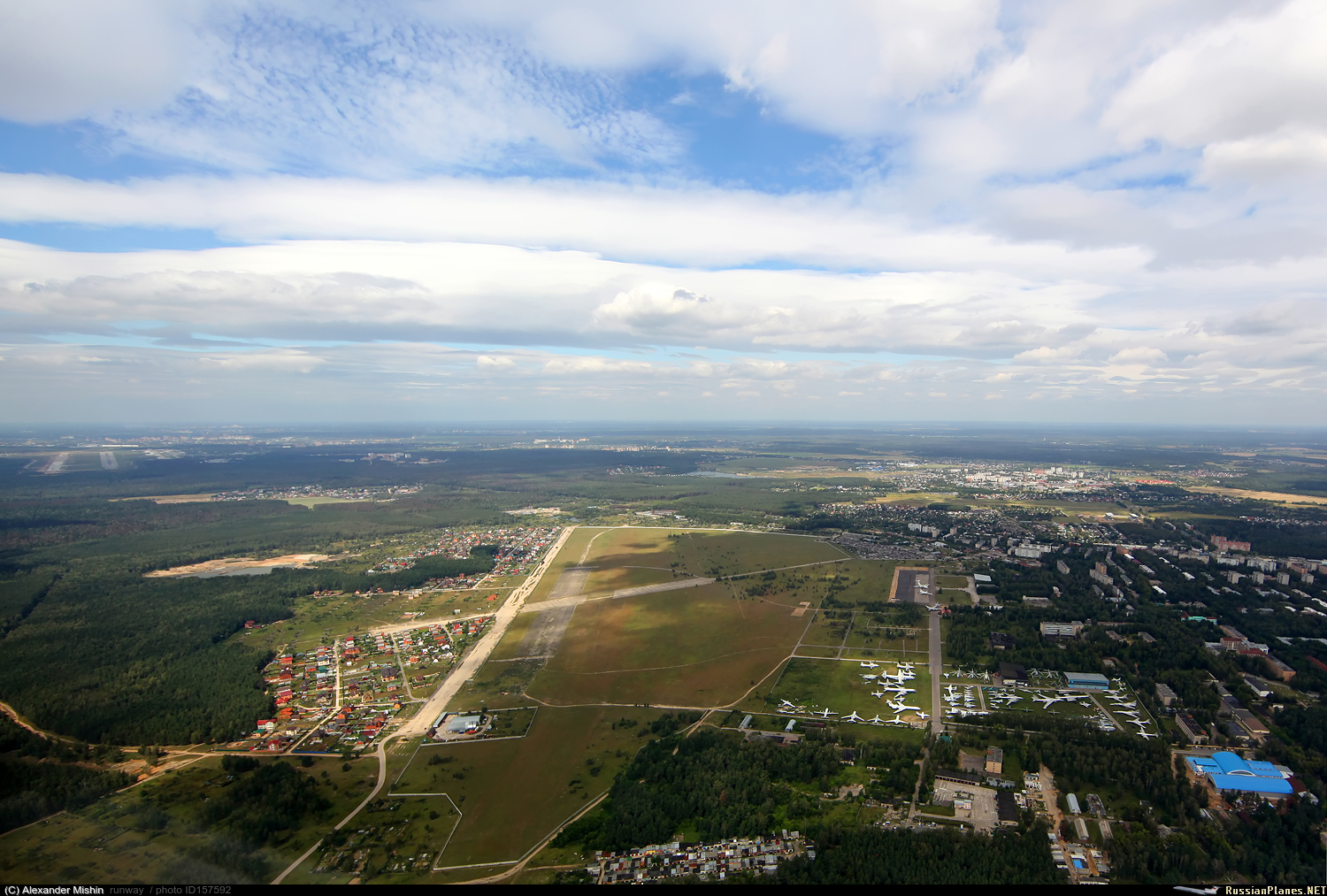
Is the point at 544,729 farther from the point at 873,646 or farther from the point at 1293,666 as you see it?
the point at 1293,666

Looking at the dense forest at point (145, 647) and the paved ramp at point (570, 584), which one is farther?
the paved ramp at point (570, 584)

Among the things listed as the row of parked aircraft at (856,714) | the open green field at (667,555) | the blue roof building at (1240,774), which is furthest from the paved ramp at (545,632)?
the blue roof building at (1240,774)

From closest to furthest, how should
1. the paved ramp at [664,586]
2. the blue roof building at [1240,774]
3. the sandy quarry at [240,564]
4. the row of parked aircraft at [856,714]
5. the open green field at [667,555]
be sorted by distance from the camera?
the blue roof building at [1240,774]
the row of parked aircraft at [856,714]
the paved ramp at [664,586]
the open green field at [667,555]
the sandy quarry at [240,564]

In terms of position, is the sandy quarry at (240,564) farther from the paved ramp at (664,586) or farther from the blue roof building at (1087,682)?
the blue roof building at (1087,682)

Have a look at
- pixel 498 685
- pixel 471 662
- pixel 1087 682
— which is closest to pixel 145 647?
pixel 471 662

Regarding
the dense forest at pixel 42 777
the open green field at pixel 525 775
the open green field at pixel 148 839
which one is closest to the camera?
the open green field at pixel 148 839
